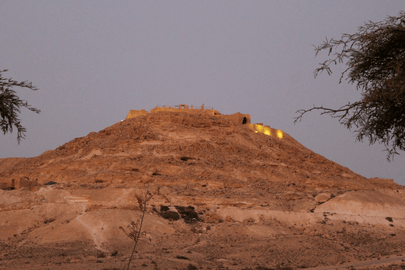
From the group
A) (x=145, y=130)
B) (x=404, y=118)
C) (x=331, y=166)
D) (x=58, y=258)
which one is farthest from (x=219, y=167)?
(x=404, y=118)

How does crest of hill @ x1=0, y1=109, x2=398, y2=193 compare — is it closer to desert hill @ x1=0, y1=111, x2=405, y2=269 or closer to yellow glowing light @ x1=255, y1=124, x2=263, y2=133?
desert hill @ x1=0, y1=111, x2=405, y2=269

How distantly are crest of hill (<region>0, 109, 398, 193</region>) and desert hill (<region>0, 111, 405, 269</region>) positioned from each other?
0.13 metres

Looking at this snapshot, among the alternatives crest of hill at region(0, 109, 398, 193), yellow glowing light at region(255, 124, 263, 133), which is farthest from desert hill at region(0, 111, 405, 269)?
yellow glowing light at region(255, 124, 263, 133)

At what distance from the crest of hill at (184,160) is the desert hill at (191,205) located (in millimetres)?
129

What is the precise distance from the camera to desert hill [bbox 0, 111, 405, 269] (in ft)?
61.6

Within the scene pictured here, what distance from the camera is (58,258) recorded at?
16047 mm

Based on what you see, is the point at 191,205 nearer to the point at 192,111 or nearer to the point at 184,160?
the point at 184,160

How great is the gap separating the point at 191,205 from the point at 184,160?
12.8 m

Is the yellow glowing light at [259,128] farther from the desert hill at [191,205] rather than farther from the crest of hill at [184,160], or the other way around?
the desert hill at [191,205]

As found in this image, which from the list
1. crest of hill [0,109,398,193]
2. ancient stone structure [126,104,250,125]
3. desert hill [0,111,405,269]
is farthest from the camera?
ancient stone structure [126,104,250,125]

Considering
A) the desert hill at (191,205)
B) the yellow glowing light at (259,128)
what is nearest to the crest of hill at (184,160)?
the desert hill at (191,205)

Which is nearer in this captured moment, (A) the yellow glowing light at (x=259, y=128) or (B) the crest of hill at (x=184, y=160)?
(B) the crest of hill at (x=184, y=160)

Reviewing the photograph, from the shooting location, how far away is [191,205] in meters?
28.4

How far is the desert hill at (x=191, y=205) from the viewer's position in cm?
1878
